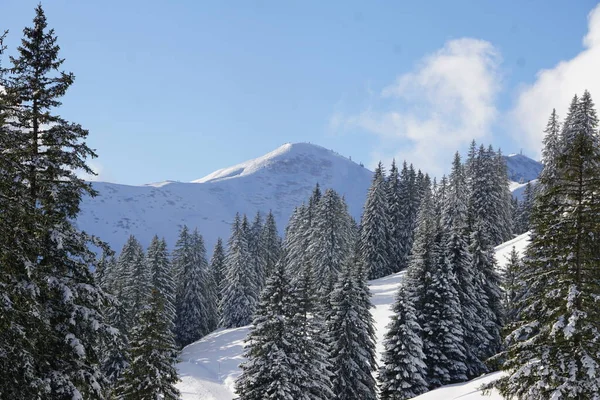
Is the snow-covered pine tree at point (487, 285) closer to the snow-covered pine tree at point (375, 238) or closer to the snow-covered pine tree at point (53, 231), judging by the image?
the snow-covered pine tree at point (375, 238)

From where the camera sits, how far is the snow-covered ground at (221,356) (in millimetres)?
40469

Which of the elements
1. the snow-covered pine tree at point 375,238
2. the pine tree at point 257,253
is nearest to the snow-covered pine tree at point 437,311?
the snow-covered pine tree at point 375,238

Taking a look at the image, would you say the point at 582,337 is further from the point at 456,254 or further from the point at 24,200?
the point at 456,254

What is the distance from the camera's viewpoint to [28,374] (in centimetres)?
904

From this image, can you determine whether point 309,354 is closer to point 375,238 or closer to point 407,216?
point 375,238

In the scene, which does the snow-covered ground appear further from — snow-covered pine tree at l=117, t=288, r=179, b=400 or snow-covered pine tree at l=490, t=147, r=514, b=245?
snow-covered pine tree at l=117, t=288, r=179, b=400

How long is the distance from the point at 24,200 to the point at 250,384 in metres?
17.0

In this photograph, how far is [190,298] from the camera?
190ft

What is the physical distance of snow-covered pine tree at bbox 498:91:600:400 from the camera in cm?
1223

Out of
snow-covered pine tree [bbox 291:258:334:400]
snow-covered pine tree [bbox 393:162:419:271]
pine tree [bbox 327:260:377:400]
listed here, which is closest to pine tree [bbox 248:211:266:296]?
snow-covered pine tree [bbox 393:162:419:271]

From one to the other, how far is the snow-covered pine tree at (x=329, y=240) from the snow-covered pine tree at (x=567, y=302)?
133 feet

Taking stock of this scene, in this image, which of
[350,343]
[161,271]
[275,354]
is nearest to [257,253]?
[161,271]

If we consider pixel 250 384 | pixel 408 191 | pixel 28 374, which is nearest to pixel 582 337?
pixel 28 374

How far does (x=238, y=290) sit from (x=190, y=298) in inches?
244
